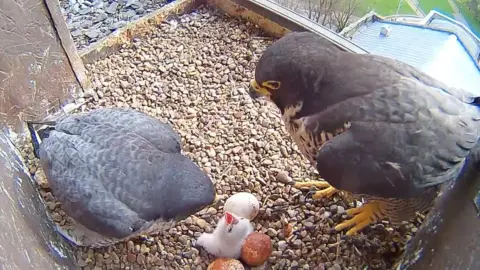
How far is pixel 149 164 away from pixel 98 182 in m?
0.19

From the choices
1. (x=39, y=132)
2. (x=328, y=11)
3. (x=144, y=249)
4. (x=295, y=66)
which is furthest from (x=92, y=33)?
(x=295, y=66)

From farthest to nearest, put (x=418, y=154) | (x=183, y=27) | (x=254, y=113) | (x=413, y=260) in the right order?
(x=183, y=27), (x=254, y=113), (x=413, y=260), (x=418, y=154)

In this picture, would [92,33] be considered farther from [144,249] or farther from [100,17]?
[144,249]

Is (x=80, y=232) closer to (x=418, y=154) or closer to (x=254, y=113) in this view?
(x=254, y=113)

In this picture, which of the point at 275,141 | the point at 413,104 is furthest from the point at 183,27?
the point at 413,104

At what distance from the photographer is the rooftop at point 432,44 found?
221 cm

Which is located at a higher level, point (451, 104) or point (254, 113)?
point (451, 104)

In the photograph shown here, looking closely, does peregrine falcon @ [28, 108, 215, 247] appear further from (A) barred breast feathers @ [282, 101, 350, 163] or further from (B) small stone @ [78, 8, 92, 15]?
(B) small stone @ [78, 8, 92, 15]

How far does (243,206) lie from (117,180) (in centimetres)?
52

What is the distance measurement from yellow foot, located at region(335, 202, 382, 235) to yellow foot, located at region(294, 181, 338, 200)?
0.46 ft

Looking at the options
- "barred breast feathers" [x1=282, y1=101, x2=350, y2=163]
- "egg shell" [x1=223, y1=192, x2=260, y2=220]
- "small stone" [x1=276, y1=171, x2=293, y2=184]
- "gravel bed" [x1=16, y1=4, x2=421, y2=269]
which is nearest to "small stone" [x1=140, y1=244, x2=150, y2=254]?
"gravel bed" [x1=16, y1=4, x2=421, y2=269]

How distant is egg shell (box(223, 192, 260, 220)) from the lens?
2025mm

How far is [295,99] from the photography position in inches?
71.8

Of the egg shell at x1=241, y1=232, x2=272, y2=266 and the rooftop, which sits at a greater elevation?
the rooftop
